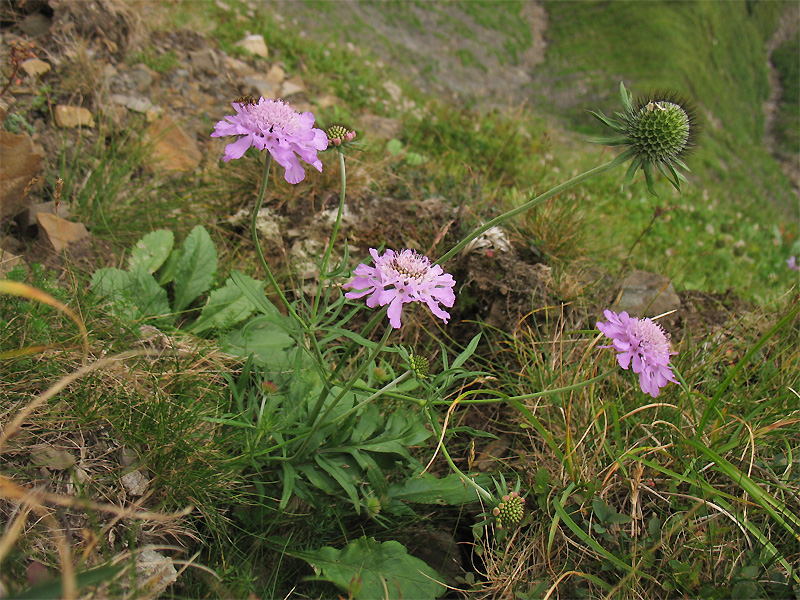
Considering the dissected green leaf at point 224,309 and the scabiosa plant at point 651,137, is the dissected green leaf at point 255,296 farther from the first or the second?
the scabiosa plant at point 651,137

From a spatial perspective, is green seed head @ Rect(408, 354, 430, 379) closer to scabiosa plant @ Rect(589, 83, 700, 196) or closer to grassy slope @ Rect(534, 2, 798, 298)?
scabiosa plant @ Rect(589, 83, 700, 196)

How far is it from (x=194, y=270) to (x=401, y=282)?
5.34 feet

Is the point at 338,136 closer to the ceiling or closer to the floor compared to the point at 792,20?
closer to the ceiling

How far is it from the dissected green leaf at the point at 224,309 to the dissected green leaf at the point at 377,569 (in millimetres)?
1099

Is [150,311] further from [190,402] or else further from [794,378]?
[794,378]

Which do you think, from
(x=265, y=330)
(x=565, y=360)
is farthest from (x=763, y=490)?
(x=265, y=330)

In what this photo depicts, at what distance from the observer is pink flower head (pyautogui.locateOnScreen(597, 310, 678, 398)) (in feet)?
5.11

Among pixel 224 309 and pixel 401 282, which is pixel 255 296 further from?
pixel 224 309

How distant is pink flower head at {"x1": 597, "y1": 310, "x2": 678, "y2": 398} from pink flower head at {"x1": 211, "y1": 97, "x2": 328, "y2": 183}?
1035mm

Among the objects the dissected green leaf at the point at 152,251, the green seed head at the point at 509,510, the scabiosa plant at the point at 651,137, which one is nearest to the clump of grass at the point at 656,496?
the green seed head at the point at 509,510

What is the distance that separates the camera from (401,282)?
1.39 m

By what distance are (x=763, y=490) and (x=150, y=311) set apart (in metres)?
2.73

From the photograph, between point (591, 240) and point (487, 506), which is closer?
point (487, 506)

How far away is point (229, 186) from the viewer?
3424 mm
